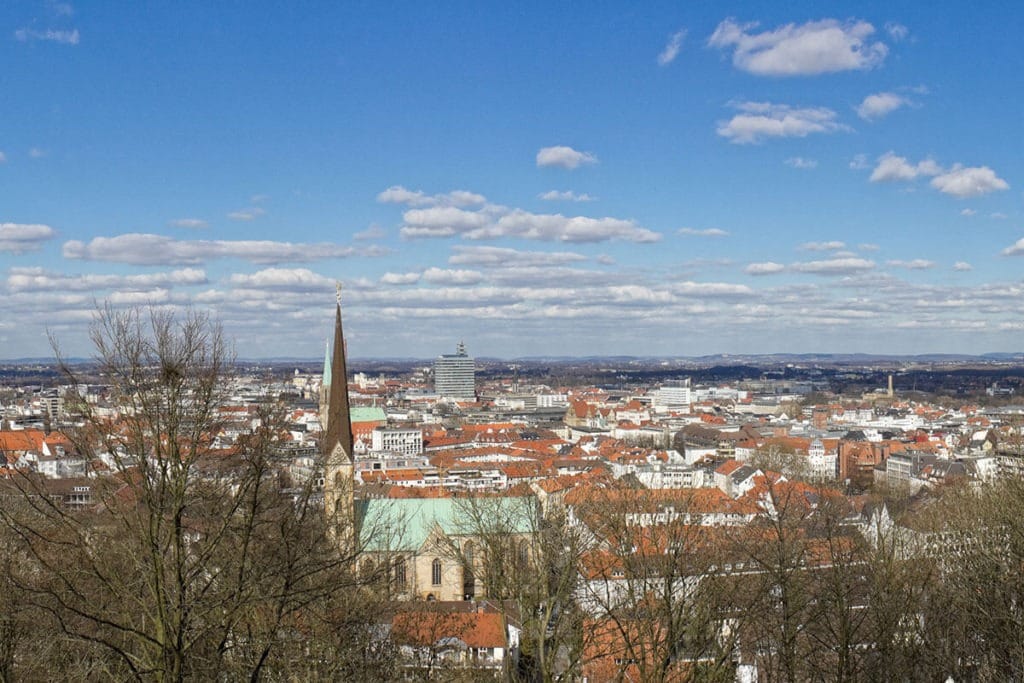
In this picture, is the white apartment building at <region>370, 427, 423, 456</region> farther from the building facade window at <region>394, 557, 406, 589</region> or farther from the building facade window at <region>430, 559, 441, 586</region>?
the building facade window at <region>394, 557, 406, 589</region>

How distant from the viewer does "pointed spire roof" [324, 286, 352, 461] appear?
31.7 metres

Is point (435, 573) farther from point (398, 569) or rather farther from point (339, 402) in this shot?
point (398, 569)

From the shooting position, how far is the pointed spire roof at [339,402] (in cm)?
3169

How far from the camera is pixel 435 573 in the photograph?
1438 inches

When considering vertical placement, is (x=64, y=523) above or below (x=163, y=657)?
above

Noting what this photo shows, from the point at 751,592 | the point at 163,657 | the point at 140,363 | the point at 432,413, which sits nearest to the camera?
the point at 163,657

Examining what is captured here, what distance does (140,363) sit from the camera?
1111 centimetres

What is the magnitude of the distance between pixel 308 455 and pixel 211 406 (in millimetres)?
5052

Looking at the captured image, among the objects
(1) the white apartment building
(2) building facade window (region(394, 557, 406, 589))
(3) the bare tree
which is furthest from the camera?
(1) the white apartment building

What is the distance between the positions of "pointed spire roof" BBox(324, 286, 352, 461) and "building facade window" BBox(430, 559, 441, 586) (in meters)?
6.18

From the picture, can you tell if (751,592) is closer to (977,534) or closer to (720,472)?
(977,534)

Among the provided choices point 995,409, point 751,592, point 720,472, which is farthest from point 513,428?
point 751,592

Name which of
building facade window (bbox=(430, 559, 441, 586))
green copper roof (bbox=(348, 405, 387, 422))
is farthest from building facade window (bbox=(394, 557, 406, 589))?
green copper roof (bbox=(348, 405, 387, 422))

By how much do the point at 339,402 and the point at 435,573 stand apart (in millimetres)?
8428
